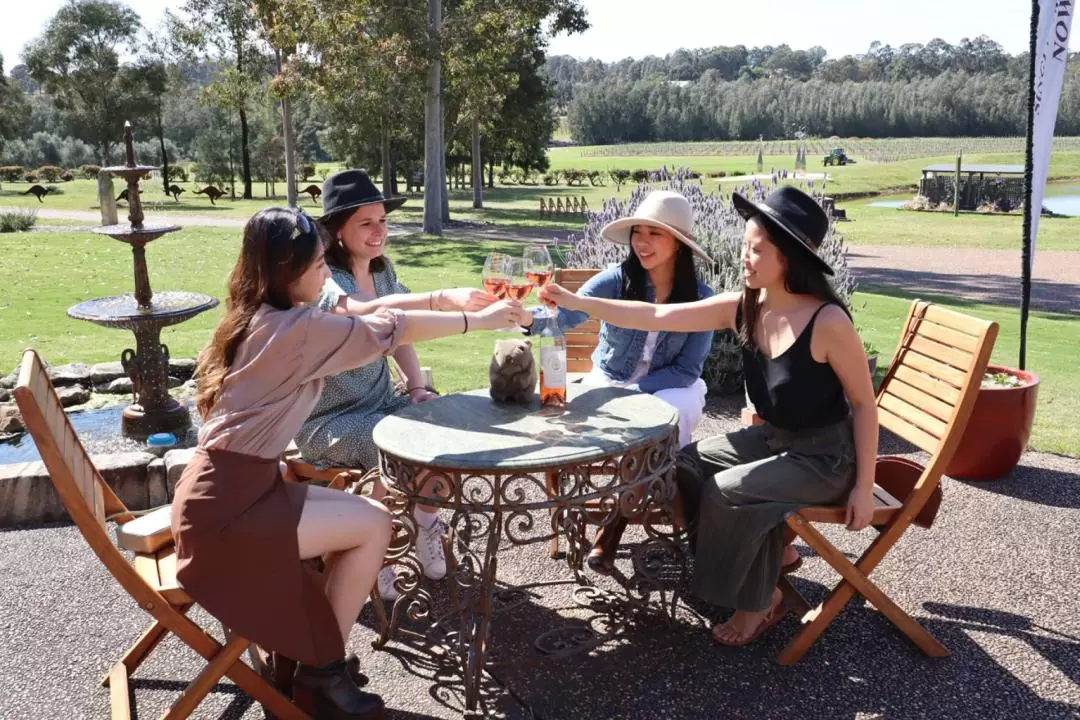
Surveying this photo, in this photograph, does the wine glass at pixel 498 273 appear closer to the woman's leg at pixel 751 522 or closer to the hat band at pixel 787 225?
the hat band at pixel 787 225

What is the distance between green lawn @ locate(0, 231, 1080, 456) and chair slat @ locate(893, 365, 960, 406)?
2539 mm

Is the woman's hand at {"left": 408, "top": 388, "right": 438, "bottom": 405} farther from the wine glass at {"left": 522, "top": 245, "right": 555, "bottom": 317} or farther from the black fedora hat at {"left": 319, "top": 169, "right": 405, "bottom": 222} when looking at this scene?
the wine glass at {"left": 522, "top": 245, "right": 555, "bottom": 317}

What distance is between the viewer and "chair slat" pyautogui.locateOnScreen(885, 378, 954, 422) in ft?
11.3

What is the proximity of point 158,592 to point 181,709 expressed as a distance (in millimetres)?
391

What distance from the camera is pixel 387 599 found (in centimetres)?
381

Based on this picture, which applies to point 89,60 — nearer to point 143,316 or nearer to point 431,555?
point 143,316

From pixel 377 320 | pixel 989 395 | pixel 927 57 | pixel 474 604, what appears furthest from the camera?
pixel 927 57

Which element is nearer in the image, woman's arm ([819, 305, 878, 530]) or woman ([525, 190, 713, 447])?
woman's arm ([819, 305, 878, 530])

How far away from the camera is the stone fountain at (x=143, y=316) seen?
5.52m

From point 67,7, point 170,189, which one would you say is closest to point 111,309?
point 170,189

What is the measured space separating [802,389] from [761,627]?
94 centimetres

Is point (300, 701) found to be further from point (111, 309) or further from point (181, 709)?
point (111, 309)

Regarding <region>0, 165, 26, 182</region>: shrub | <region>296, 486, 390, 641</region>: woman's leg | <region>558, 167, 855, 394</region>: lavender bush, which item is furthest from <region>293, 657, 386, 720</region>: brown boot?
<region>0, 165, 26, 182</region>: shrub

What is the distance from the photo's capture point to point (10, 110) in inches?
1911
